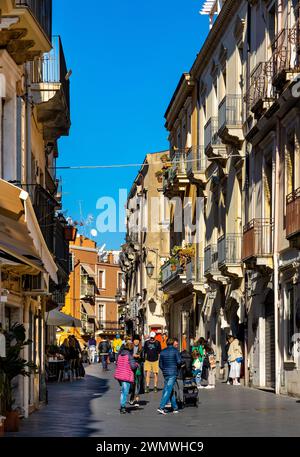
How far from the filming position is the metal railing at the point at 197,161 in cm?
4303

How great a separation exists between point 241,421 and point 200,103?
26821 millimetres

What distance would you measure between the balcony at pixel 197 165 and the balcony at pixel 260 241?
1190 cm

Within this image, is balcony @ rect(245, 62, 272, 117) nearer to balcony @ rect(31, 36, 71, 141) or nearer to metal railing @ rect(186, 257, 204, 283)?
balcony @ rect(31, 36, 71, 141)

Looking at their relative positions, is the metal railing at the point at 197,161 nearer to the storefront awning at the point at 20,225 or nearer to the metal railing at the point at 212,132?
the metal railing at the point at 212,132

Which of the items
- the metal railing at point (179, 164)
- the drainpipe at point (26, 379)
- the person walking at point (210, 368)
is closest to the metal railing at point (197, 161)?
the metal railing at point (179, 164)

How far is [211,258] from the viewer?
39.4 metres

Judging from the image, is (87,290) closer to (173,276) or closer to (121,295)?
(121,295)

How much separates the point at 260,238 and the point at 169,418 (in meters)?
10.2

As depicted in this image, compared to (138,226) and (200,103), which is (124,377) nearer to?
(200,103)

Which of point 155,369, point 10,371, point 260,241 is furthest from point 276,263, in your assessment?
point 10,371

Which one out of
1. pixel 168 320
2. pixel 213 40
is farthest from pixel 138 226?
pixel 213 40

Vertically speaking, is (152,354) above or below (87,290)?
below

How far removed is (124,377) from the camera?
2208cm
